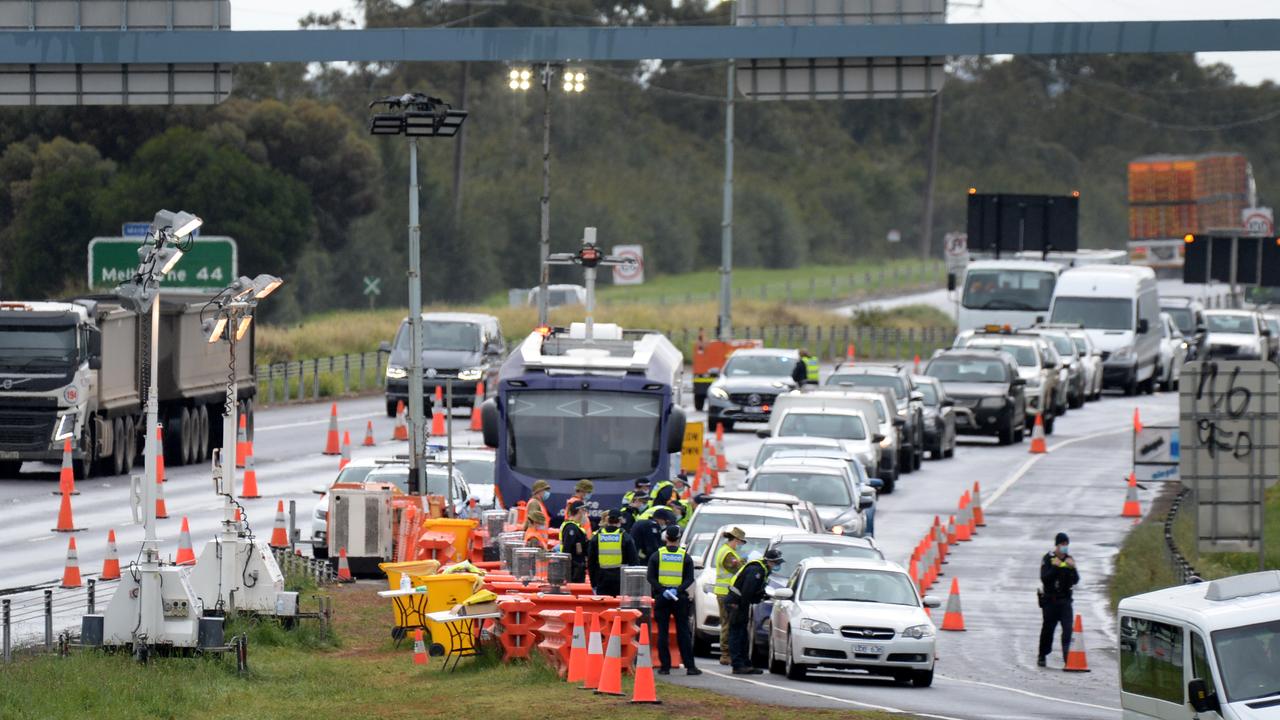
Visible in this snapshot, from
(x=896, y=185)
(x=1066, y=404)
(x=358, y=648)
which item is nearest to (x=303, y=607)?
(x=358, y=648)

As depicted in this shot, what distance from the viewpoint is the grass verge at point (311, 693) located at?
17391mm

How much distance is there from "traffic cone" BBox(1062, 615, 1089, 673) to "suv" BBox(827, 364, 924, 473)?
16.5 metres

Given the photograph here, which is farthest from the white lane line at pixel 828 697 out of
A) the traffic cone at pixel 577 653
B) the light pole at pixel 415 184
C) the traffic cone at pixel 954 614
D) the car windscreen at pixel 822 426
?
the car windscreen at pixel 822 426

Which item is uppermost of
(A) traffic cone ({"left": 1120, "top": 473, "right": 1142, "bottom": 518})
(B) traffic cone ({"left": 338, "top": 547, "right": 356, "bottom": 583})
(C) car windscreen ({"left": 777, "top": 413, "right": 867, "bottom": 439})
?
(C) car windscreen ({"left": 777, "top": 413, "right": 867, "bottom": 439})

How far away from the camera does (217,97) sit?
28.5 m

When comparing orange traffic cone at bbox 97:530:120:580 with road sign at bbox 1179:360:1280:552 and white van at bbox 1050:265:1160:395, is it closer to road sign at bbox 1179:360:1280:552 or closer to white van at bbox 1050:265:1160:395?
road sign at bbox 1179:360:1280:552

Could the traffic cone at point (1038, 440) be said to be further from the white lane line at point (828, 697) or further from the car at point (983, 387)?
the white lane line at point (828, 697)

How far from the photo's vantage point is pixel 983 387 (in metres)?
45.5

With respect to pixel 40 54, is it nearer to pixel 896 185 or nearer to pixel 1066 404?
pixel 1066 404

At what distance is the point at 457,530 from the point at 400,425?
67.2ft

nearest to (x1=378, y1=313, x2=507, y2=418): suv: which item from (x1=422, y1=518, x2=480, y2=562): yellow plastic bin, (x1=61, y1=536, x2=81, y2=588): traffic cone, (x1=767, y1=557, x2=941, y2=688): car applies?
(x1=422, y1=518, x2=480, y2=562): yellow plastic bin

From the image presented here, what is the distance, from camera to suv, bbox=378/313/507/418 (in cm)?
4759

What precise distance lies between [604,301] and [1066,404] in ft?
140

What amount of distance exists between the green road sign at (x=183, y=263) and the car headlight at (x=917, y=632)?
31.9 meters
